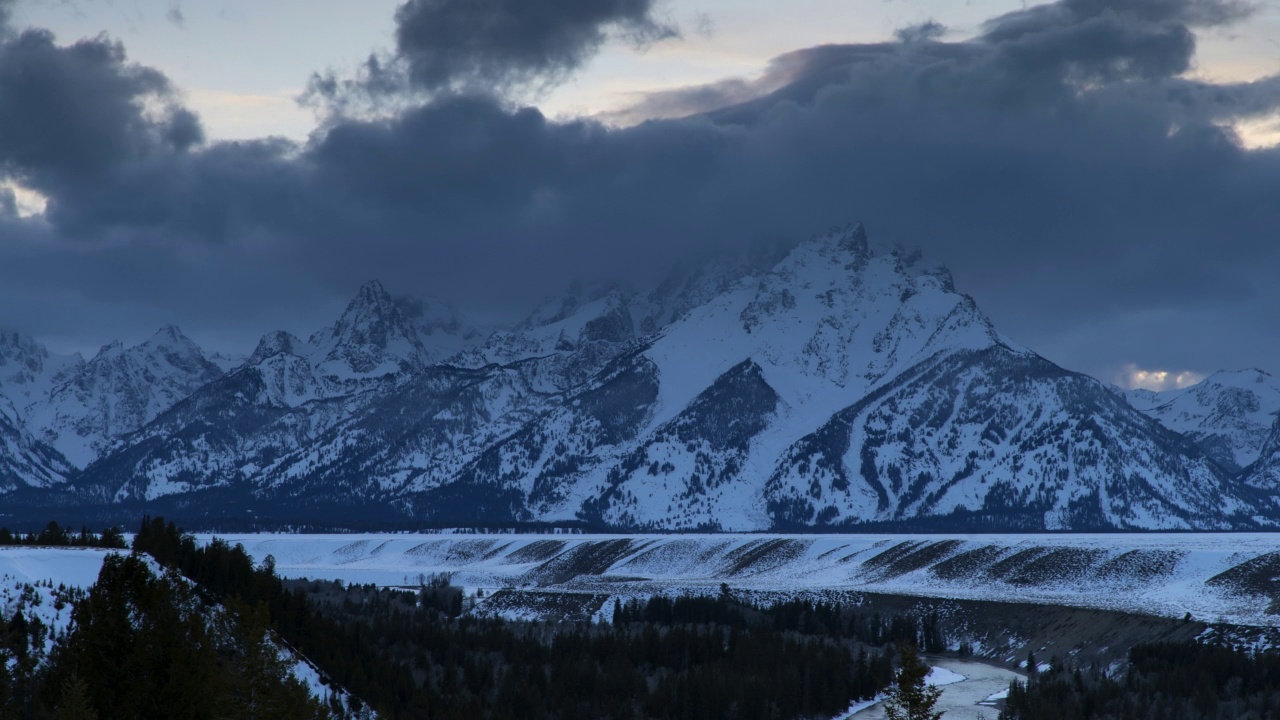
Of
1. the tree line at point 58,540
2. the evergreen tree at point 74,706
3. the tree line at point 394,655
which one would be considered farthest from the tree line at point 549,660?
the evergreen tree at point 74,706

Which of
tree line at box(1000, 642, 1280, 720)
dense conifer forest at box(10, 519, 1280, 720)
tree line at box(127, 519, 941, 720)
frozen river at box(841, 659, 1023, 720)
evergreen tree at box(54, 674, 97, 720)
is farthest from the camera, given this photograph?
tree line at box(127, 519, 941, 720)

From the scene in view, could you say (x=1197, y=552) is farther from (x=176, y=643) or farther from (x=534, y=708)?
(x=176, y=643)

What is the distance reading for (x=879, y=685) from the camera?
116125 millimetres

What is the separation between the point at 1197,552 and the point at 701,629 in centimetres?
6034

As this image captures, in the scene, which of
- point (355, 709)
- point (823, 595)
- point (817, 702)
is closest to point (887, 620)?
point (823, 595)

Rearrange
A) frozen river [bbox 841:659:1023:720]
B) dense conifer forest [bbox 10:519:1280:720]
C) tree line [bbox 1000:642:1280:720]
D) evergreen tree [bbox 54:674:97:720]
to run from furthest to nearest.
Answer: frozen river [bbox 841:659:1023:720], tree line [bbox 1000:642:1280:720], dense conifer forest [bbox 10:519:1280:720], evergreen tree [bbox 54:674:97:720]

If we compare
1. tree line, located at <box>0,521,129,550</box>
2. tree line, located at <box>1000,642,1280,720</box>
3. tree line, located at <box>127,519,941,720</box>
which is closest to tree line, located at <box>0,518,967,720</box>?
tree line, located at <box>127,519,941,720</box>

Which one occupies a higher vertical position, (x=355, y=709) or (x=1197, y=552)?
(x=1197, y=552)

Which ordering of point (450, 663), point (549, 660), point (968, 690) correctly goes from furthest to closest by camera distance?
point (549, 660)
point (450, 663)
point (968, 690)

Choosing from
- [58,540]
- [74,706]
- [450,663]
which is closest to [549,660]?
[450,663]

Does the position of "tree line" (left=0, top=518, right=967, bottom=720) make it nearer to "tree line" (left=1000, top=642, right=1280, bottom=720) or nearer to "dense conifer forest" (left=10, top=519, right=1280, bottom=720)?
"dense conifer forest" (left=10, top=519, right=1280, bottom=720)

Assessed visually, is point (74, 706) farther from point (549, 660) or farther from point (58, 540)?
point (58, 540)

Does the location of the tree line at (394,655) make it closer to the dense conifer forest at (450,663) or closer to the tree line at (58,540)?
the dense conifer forest at (450,663)

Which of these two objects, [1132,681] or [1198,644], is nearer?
[1132,681]
